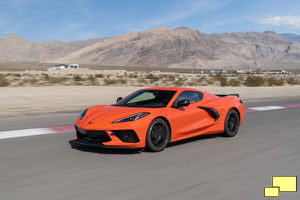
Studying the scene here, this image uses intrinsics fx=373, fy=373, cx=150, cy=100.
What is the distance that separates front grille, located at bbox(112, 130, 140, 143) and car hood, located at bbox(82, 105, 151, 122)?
261mm

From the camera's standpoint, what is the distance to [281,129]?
29.9ft

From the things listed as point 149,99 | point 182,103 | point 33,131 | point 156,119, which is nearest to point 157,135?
point 156,119

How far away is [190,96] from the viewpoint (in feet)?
24.1

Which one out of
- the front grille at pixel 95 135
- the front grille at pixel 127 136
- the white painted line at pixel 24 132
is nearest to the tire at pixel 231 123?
the front grille at pixel 127 136

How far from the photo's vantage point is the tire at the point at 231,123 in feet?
26.0

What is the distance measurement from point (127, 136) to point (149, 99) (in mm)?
1300

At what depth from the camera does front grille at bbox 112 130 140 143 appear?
599 centimetres

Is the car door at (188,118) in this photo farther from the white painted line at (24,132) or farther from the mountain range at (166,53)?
the mountain range at (166,53)

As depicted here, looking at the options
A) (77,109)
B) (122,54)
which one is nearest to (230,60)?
(122,54)

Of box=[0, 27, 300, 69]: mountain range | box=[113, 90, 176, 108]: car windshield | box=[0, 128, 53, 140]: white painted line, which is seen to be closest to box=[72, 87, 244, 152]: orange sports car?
box=[113, 90, 176, 108]: car windshield

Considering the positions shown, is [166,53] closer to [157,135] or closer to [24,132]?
[24,132]

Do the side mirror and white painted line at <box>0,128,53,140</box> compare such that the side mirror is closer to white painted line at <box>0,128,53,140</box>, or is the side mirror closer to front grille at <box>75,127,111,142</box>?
front grille at <box>75,127,111,142</box>

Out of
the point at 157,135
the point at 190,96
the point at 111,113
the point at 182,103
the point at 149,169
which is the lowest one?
the point at 149,169

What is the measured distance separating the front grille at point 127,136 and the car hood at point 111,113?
0.26 m
